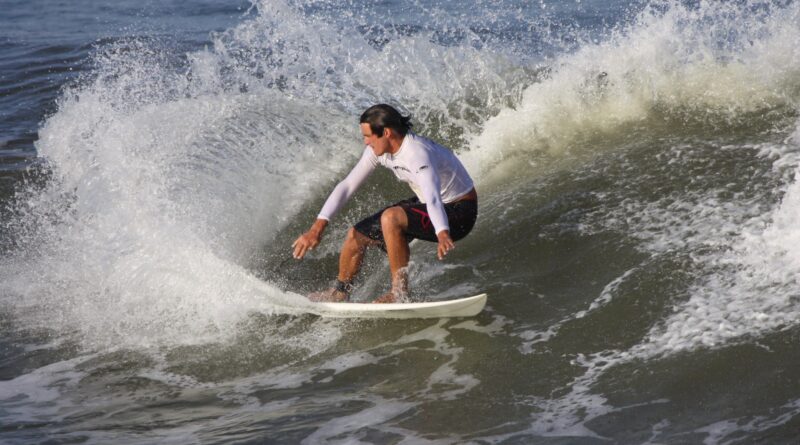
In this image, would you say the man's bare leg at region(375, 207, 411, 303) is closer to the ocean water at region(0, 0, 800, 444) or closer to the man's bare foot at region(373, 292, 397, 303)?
the man's bare foot at region(373, 292, 397, 303)

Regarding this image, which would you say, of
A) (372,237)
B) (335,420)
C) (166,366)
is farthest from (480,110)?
(335,420)

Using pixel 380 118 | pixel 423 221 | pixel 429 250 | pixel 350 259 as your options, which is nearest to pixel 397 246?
pixel 423 221

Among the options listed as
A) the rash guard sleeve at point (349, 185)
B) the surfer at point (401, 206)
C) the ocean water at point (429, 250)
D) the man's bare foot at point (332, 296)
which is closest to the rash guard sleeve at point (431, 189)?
the surfer at point (401, 206)

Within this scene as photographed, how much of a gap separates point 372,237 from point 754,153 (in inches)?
142

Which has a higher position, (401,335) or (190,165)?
(190,165)

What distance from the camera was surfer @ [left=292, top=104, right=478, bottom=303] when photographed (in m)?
6.57

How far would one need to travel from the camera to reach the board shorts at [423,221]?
6.73 m

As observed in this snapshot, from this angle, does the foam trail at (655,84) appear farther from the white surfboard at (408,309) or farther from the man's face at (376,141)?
the white surfboard at (408,309)

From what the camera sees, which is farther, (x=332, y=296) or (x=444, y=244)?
(x=332, y=296)

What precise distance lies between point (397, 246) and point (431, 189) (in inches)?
18.7

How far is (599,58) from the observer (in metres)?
10.8

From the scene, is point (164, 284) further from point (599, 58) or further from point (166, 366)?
point (599, 58)

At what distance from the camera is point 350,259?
23.0 ft

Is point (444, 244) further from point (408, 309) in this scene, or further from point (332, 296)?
point (332, 296)
